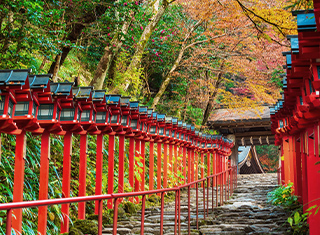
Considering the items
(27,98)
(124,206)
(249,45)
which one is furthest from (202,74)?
(27,98)

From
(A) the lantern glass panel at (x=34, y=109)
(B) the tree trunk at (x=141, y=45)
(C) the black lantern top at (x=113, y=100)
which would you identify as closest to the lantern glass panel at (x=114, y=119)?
(C) the black lantern top at (x=113, y=100)

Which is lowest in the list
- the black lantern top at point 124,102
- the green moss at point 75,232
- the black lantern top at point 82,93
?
the green moss at point 75,232

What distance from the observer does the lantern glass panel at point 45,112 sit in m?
5.47

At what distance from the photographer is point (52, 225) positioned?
615 cm

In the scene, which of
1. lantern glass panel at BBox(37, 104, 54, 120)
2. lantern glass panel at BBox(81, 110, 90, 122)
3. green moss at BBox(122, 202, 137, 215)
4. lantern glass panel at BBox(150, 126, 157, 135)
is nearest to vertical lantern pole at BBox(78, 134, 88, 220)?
lantern glass panel at BBox(81, 110, 90, 122)

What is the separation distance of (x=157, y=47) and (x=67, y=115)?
11.8 meters

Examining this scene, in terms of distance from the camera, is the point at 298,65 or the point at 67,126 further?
the point at 67,126

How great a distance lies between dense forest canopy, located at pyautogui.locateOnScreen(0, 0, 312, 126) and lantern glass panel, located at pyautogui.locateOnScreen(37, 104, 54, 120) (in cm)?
233

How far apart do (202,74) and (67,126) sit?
1562 cm

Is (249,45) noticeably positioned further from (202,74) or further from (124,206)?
(124,206)

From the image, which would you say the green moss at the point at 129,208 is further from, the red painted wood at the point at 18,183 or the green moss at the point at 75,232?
the red painted wood at the point at 18,183

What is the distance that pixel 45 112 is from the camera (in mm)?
5520

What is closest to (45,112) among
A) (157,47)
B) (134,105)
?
(134,105)

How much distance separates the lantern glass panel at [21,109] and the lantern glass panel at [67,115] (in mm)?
1152
